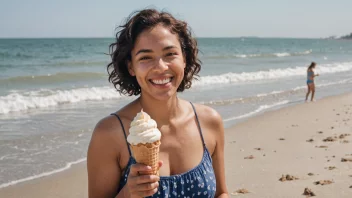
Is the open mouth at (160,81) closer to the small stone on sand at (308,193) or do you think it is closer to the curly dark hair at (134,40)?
the curly dark hair at (134,40)

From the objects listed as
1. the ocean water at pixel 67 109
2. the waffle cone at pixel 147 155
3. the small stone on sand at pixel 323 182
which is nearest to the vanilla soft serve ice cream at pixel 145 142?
the waffle cone at pixel 147 155

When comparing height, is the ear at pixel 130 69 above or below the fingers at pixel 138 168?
above

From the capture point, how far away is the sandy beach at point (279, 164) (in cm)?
571

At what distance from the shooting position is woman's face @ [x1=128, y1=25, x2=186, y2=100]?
235 cm

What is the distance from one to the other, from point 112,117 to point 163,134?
0.36 metres

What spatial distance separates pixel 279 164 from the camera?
680 cm

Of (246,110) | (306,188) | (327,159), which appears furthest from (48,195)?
(246,110)

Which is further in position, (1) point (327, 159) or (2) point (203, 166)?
(1) point (327, 159)

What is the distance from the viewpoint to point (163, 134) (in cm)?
262

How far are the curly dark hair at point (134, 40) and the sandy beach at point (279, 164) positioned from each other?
11.0 ft

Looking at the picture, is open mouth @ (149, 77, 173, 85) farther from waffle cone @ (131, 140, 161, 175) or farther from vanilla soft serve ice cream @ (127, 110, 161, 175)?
waffle cone @ (131, 140, 161, 175)

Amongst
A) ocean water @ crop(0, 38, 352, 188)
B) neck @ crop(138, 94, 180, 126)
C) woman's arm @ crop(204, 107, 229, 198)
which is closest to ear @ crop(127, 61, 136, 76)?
neck @ crop(138, 94, 180, 126)

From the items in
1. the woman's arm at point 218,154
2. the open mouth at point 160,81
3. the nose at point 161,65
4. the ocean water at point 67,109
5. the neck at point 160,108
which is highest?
the nose at point 161,65

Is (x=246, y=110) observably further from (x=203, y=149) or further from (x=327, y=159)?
(x=203, y=149)
